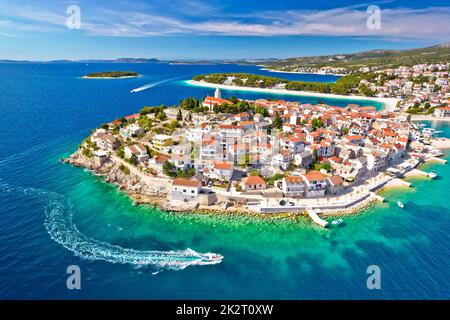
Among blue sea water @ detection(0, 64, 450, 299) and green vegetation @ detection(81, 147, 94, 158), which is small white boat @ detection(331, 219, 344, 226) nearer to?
blue sea water @ detection(0, 64, 450, 299)

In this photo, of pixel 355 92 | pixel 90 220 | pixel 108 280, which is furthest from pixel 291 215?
pixel 355 92

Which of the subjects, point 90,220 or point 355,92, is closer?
point 90,220

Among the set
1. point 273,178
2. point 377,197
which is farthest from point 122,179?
point 377,197

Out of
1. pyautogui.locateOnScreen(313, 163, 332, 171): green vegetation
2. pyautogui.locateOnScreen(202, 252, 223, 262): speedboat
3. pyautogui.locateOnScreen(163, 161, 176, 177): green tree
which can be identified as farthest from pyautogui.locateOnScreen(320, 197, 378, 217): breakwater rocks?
pyautogui.locateOnScreen(163, 161, 176, 177): green tree

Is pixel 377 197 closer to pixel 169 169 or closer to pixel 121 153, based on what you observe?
pixel 169 169

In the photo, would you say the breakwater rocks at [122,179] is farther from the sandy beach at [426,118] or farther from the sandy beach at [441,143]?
the sandy beach at [426,118]

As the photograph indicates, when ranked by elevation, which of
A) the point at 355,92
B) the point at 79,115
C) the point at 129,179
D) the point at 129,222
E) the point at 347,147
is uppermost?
the point at 355,92

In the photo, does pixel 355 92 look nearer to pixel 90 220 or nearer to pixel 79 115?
pixel 79 115
